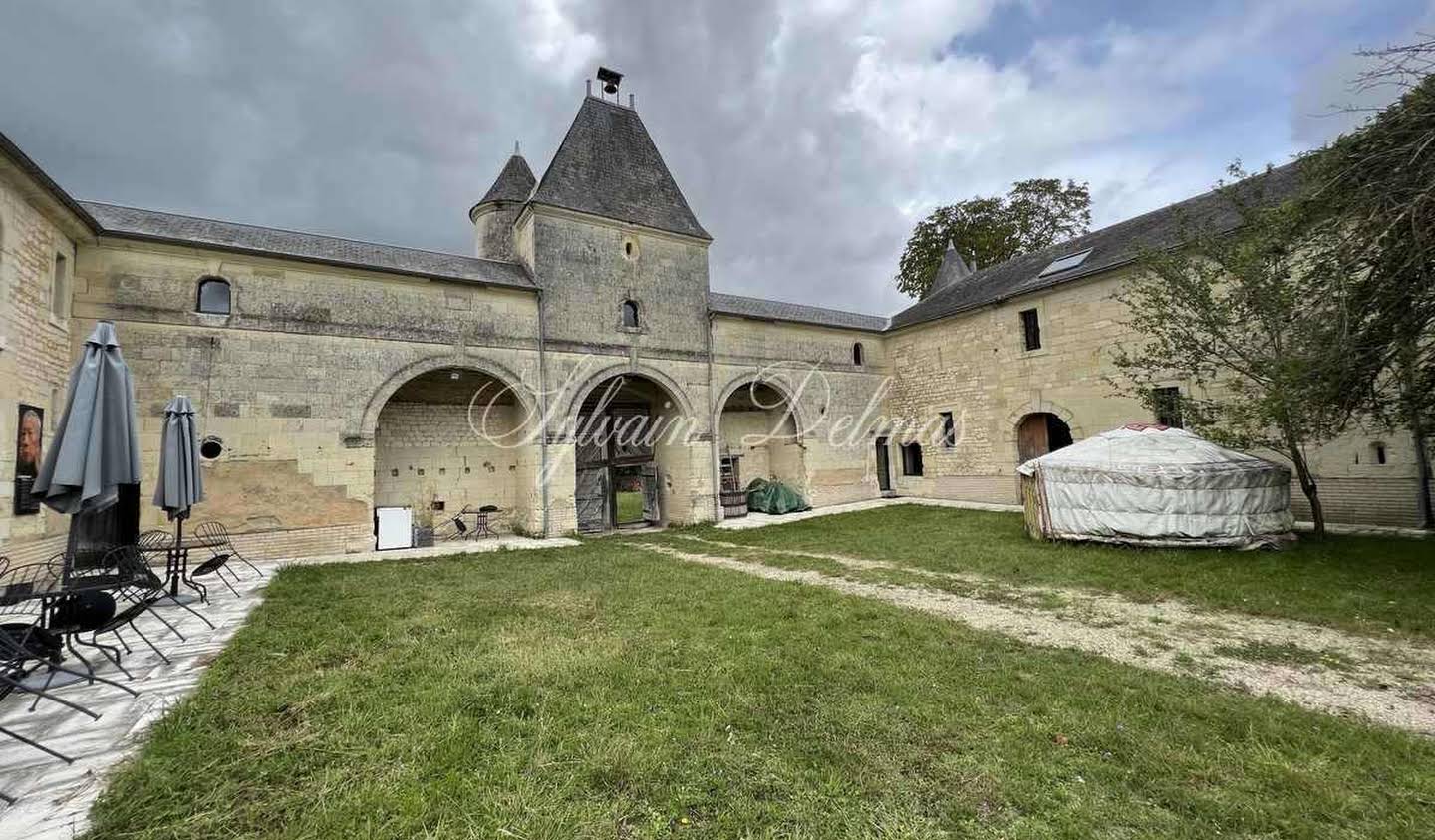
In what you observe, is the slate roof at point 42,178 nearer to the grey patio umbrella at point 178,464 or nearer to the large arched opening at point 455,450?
the grey patio umbrella at point 178,464

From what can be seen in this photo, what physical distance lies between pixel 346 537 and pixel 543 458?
3.87 metres

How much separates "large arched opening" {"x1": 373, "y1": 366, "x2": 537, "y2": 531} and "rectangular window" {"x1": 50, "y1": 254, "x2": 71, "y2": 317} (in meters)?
4.91

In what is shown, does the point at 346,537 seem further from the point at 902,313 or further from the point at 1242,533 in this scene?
the point at 902,313

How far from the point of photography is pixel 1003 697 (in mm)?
3559

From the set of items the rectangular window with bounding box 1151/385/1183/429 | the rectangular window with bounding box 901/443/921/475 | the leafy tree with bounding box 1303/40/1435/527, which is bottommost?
the rectangular window with bounding box 901/443/921/475

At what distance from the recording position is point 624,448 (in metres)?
16.2

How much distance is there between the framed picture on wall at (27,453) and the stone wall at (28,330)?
7 centimetres

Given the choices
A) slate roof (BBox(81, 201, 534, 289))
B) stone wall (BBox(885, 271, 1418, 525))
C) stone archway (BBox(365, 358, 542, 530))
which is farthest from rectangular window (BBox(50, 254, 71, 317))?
stone wall (BBox(885, 271, 1418, 525))

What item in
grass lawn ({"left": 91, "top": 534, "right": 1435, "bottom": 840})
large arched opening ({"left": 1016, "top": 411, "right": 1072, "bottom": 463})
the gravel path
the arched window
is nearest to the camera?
grass lawn ({"left": 91, "top": 534, "right": 1435, "bottom": 840})

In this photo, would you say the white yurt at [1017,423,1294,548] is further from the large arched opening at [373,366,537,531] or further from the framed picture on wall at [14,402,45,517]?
the framed picture on wall at [14,402,45,517]

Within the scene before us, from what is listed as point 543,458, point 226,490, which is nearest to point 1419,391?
point 543,458

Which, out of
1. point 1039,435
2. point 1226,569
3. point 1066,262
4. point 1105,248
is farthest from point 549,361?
point 1105,248

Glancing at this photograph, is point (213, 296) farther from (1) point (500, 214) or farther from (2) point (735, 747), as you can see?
(2) point (735, 747)

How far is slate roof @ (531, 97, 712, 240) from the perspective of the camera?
13578 millimetres
